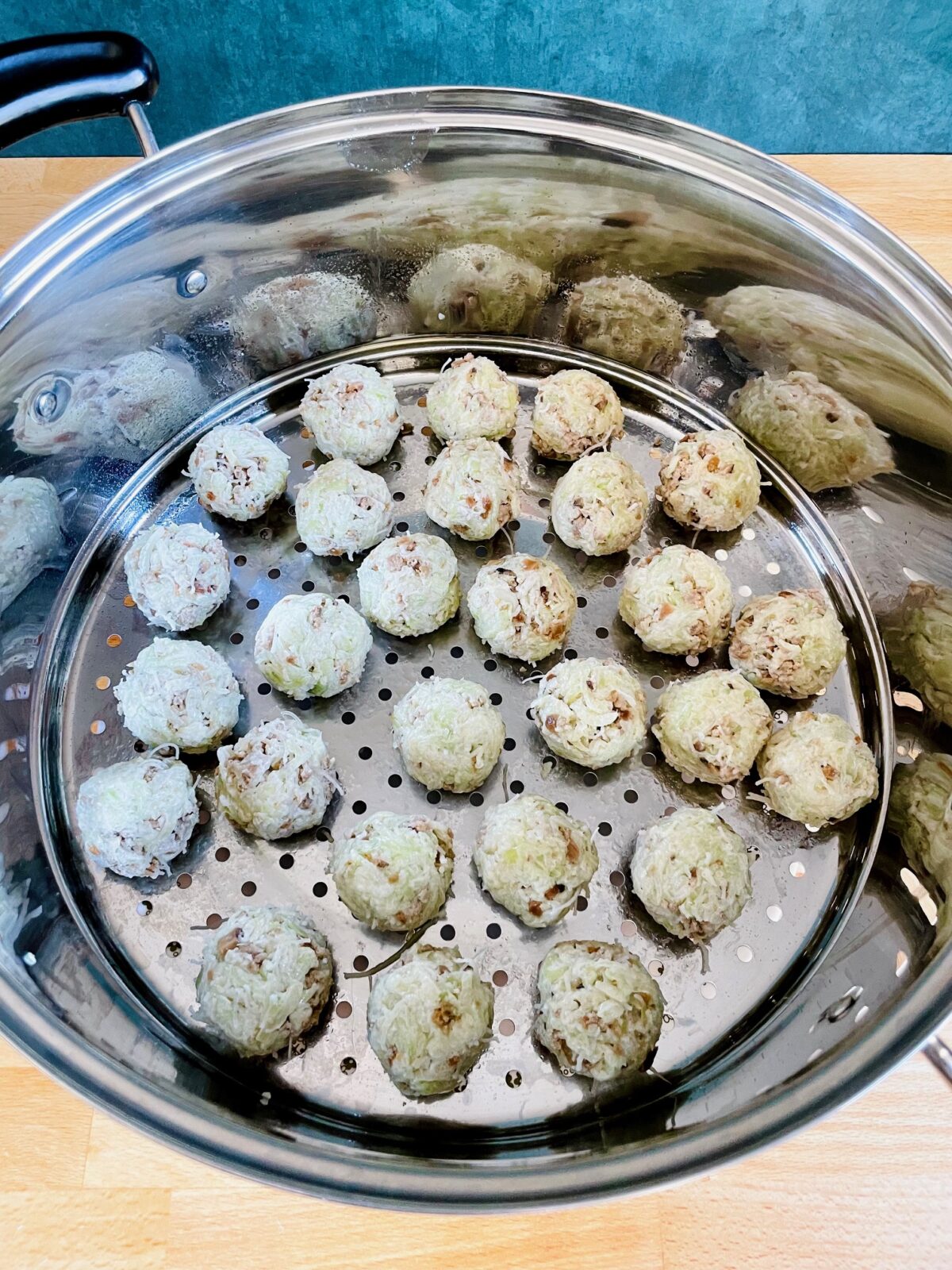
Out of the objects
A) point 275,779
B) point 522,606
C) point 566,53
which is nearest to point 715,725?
point 522,606

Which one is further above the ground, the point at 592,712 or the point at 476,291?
the point at 476,291

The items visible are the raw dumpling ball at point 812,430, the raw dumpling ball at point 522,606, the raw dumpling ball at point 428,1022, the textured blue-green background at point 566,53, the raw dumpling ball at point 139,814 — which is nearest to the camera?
the raw dumpling ball at point 428,1022

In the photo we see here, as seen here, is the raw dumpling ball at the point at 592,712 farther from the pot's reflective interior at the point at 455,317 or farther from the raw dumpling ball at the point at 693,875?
the pot's reflective interior at the point at 455,317

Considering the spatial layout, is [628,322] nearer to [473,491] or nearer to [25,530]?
[473,491]

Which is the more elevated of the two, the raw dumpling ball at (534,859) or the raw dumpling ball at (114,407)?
the raw dumpling ball at (114,407)

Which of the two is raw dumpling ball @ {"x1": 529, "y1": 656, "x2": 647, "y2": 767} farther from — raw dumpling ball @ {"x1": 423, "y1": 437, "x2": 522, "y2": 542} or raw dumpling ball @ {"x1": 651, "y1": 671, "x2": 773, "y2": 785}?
raw dumpling ball @ {"x1": 423, "y1": 437, "x2": 522, "y2": 542}

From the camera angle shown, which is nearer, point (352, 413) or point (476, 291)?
point (352, 413)

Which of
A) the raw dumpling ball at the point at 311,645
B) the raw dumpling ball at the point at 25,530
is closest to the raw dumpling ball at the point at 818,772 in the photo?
the raw dumpling ball at the point at 311,645

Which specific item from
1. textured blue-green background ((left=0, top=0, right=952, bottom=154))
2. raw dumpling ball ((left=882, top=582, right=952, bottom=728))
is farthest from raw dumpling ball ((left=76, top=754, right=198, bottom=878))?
textured blue-green background ((left=0, top=0, right=952, bottom=154))

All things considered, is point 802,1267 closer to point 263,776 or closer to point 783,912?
point 783,912
